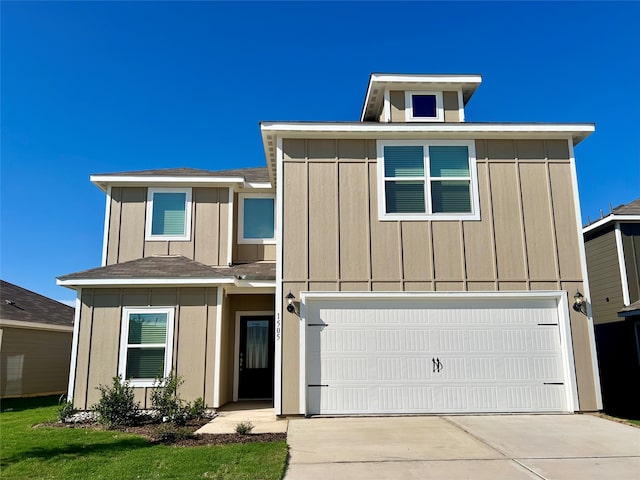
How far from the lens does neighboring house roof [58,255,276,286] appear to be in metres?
9.66

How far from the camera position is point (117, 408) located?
27.5 feet

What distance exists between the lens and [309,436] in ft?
22.5

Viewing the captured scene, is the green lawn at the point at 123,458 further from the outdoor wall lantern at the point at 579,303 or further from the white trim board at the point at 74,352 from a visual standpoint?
the outdoor wall lantern at the point at 579,303

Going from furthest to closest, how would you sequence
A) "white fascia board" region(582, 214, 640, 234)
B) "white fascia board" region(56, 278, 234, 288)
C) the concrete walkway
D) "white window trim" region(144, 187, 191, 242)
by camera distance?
"white fascia board" region(582, 214, 640, 234)
"white window trim" region(144, 187, 191, 242)
"white fascia board" region(56, 278, 234, 288)
the concrete walkway

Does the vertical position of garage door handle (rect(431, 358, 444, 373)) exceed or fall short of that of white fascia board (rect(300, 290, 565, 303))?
it falls short

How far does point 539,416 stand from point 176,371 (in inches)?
272

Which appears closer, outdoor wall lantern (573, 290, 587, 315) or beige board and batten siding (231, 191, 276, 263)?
outdoor wall lantern (573, 290, 587, 315)

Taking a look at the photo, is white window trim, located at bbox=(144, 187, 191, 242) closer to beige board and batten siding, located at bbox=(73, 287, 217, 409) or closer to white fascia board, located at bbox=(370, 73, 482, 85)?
beige board and batten siding, located at bbox=(73, 287, 217, 409)

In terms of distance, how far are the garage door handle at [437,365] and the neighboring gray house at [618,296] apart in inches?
233

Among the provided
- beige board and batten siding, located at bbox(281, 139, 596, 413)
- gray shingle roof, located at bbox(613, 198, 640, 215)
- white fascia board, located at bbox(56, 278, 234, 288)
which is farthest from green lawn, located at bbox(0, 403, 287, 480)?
gray shingle roof, located at bbox(613, 198, 640, 215)

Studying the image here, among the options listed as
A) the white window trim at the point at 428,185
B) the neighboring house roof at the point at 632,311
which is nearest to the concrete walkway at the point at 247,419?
the white window trim at the point at 428,185

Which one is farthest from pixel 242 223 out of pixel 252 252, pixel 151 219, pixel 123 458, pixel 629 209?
pixel 629 209

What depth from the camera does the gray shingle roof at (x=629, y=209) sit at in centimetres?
1254

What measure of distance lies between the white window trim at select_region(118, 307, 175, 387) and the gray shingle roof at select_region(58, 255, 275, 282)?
27.5 inches
